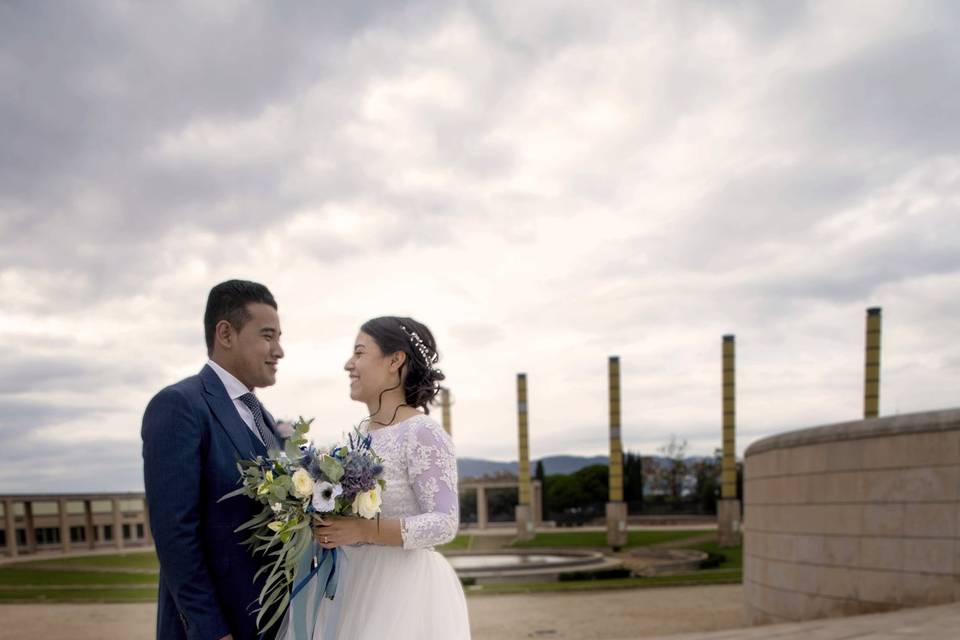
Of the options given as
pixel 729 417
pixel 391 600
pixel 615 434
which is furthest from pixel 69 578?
pixel 391 600

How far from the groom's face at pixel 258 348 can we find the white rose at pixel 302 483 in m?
0.50

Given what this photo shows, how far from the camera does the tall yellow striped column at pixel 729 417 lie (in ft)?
101

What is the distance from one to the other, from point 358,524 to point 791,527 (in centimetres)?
1026

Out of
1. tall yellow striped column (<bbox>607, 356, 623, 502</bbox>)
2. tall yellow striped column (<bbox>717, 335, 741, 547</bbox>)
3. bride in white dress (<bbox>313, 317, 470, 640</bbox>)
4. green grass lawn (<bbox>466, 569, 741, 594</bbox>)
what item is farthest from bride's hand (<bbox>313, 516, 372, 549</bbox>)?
tall yellow striped column (<bbox>607, 356, 623, 502</bbox>)

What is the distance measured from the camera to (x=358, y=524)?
111 inches

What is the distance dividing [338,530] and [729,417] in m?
30.3

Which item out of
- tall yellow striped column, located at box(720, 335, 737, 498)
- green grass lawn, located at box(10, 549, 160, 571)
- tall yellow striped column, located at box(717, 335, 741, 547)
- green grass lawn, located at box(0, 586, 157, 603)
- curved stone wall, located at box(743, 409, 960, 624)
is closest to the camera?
curved stone wall, located at box(743, 409, 960, 624)

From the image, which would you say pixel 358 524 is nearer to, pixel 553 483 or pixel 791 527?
pixel 791 527

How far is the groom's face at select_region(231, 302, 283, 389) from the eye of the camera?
2939 millimetres

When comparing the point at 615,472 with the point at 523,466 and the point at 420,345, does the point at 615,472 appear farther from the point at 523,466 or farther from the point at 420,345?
the point at 420,345

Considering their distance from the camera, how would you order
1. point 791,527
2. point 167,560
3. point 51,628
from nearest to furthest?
point 167,560, point 791,527, point 51,628

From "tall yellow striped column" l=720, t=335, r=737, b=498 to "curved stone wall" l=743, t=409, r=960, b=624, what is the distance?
1890 centimetres

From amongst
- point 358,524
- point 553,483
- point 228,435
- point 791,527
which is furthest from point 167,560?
point 553,483

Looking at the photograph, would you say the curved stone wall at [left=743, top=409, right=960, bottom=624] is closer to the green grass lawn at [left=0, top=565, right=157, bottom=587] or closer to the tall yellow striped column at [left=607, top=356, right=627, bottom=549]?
the green grass lawn at [left=0, top=565, right=157, bottom=587]
